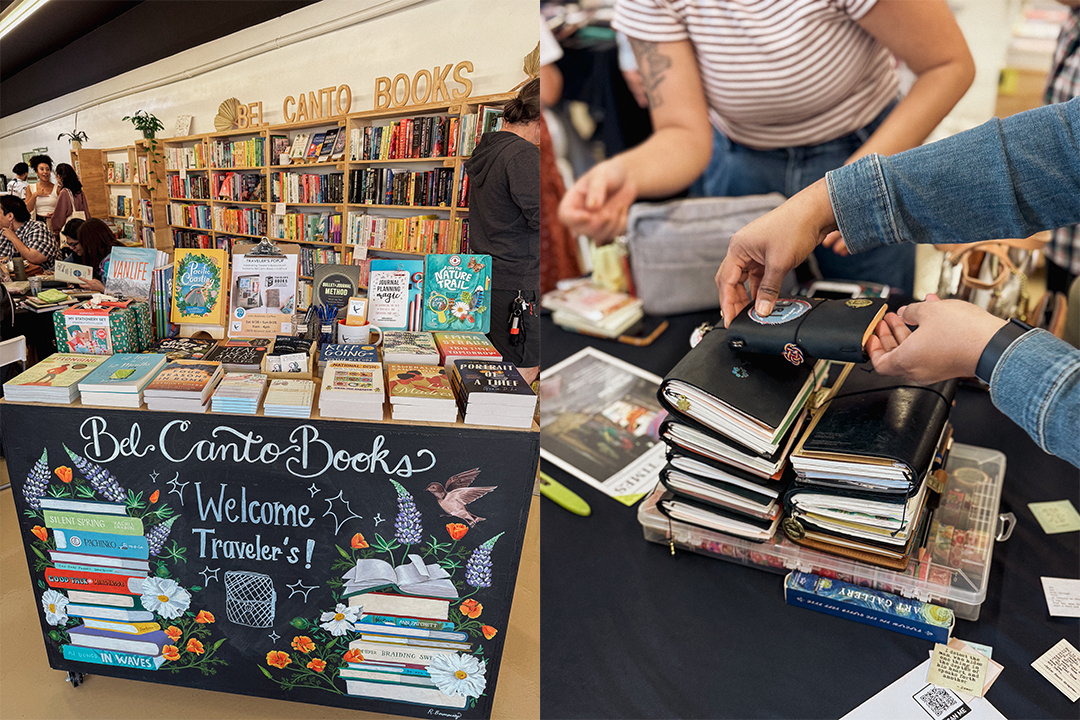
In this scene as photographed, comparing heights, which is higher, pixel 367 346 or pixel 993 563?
pixel 367 346

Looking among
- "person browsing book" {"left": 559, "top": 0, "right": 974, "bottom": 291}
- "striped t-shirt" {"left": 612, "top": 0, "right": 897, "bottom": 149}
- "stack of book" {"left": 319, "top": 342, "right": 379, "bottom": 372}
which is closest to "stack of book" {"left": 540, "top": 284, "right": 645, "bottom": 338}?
"person browsing book" {"left": 559, "top": 0, "right": 974, "bottom": 291}

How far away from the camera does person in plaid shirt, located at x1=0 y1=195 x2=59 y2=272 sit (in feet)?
5.09

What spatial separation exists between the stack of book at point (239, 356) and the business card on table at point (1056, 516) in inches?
66.1

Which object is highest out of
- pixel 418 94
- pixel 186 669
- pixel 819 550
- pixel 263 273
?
pixel 418 94

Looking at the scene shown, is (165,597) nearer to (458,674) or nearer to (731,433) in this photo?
(458,674)

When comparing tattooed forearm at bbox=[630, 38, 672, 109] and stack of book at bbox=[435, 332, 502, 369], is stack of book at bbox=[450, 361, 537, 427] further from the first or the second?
tattooed forearm at bbox=[630, 38, 672, 109]

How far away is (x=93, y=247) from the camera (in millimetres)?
1569

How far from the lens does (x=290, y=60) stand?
143 cm

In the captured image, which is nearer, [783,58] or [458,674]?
[458,674]

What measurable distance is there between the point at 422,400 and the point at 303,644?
26.8 inches

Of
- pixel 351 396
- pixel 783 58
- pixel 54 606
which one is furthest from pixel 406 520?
pixel 783 58

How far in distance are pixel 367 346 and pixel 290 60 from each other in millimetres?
655

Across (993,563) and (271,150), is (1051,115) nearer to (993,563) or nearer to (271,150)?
(993,563)

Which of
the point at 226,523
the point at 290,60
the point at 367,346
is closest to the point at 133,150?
the point at 290,60
